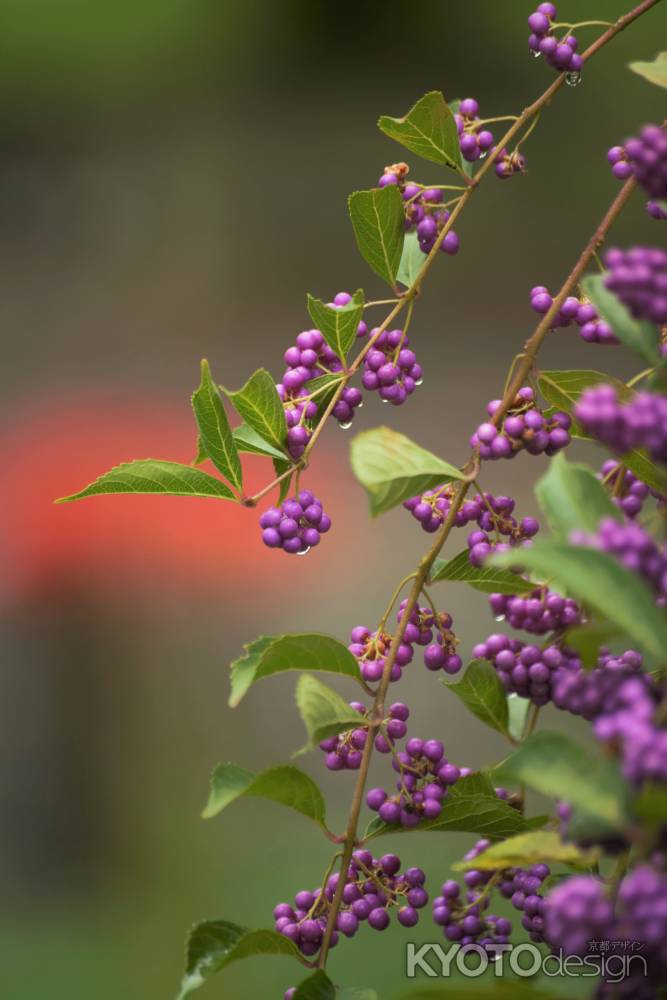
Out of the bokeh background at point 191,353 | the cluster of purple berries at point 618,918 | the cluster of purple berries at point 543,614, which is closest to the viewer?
the cluster of purple berries at point 618,918

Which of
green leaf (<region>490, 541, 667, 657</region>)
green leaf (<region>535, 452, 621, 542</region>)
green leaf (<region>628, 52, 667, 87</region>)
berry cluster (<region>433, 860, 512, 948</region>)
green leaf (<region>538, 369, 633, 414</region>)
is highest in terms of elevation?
green leaf (<region>628, 52, 667, 87</region>)

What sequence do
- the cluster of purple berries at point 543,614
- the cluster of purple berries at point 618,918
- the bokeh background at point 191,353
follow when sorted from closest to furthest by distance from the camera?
the cluster of purple berries at point 618,918 → the cluster of purple berries at point 543,614 → the bokeh background at point 191,353

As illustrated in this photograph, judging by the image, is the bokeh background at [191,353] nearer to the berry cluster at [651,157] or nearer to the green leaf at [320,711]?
the green leaf at [320,711]

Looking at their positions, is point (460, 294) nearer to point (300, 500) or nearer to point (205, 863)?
point (205, 863)

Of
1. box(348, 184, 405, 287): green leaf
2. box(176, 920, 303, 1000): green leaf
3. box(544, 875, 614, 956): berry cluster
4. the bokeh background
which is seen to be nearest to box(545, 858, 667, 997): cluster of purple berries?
box(544, 875, 614, 956): berry cluster

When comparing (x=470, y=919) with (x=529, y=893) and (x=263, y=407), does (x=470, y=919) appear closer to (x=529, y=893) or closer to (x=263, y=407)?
(x=529, y=893)

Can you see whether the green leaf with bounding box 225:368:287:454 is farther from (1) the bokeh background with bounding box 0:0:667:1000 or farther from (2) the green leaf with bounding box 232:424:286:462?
(1) the bokeh background with bounding box 0:0:667:1000

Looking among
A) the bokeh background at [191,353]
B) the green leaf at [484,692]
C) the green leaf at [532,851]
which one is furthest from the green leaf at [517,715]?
the bokeh background at [191,353]
